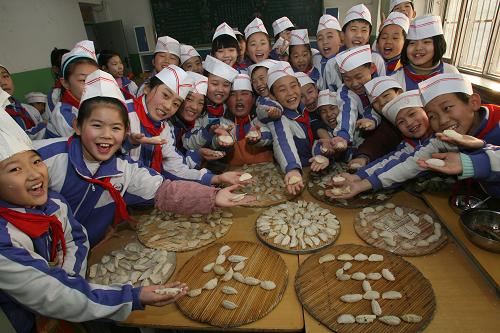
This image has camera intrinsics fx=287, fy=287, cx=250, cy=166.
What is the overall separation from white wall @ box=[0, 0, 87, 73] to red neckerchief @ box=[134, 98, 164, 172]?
3.10 meters

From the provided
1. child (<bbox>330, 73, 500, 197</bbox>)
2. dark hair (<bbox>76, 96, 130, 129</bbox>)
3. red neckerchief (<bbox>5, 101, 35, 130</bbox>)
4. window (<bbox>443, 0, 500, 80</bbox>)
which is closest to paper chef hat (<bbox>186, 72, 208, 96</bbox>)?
dark hair (<bbox>76, 96, 130, 129</bbox>)

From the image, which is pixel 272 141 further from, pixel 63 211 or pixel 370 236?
pixel 63 211

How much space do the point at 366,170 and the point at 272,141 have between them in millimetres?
702

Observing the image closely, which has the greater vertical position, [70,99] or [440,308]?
[70,99]

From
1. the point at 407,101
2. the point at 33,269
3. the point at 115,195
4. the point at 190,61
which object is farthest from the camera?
the point at 190,61

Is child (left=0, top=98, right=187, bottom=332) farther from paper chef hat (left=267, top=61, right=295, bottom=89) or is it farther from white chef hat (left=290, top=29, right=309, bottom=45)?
white chef hat (left=290, top=29, right=309, bottom=45)

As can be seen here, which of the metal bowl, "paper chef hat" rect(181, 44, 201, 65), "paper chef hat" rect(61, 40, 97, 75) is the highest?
"paper chef hat" rect(61, 40, 97, 75)

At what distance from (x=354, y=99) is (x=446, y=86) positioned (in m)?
0.73

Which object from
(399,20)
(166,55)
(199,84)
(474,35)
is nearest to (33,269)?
(199,84)

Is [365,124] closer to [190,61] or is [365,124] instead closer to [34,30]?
[190,61]

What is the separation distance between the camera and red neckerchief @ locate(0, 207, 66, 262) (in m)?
0.93

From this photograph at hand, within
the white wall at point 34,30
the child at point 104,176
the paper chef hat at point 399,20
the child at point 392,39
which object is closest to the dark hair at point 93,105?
the child at point 104,176

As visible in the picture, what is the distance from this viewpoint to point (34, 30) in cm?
411

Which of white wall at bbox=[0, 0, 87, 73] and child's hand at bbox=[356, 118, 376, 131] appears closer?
child's hand at bbox=[356, 118, 376, 131]
